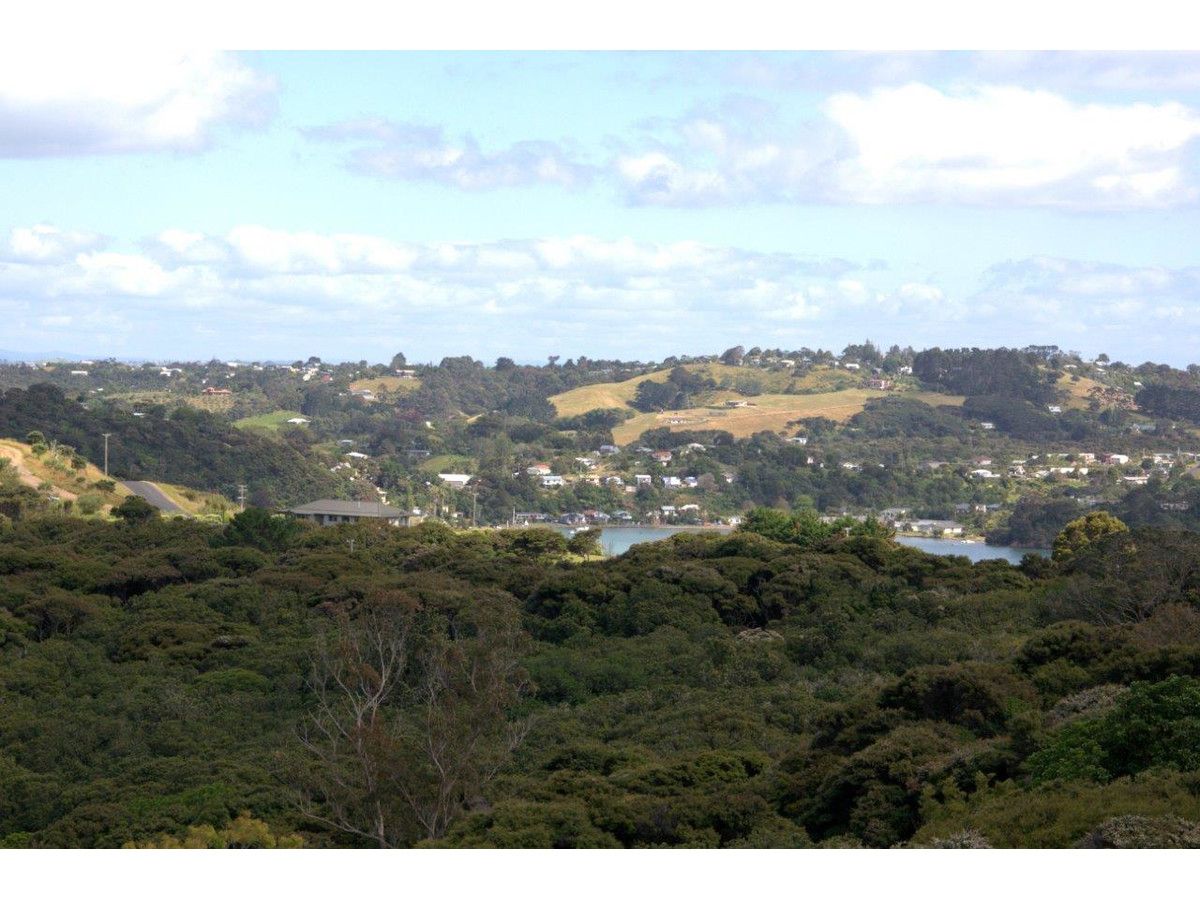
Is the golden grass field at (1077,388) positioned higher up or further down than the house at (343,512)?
higher up

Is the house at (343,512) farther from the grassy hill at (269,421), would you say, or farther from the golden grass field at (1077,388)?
the golden grass field at (1077,388)

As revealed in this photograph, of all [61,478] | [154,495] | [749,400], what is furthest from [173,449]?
[749,400]

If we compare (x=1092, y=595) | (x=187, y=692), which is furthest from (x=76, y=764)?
(x=1092, y=595)

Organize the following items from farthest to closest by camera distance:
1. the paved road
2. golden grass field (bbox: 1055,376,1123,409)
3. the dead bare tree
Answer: golden grass field (bbox: 1055,376,1123,409) < the paved road < the dead bare tree

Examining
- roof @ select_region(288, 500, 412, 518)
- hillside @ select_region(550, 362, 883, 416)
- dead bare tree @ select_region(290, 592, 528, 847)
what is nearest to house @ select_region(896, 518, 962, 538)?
roof @ select_region(288, 500, 412, 518)

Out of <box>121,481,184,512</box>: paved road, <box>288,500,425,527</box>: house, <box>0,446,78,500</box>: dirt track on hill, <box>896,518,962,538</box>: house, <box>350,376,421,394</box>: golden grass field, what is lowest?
<box>896,518,962,538</box>: house

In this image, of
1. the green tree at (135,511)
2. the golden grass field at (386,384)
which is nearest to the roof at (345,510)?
the green tree at (135,511)

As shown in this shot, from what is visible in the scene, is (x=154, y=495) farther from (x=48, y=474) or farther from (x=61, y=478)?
(x=48, y=474)

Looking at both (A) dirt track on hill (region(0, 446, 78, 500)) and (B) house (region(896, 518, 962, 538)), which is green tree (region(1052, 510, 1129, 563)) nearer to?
(A) dirt track on hill (region(0, 446, 78, 500))

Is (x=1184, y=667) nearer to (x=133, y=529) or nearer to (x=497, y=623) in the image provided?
(x=497, y=623)
